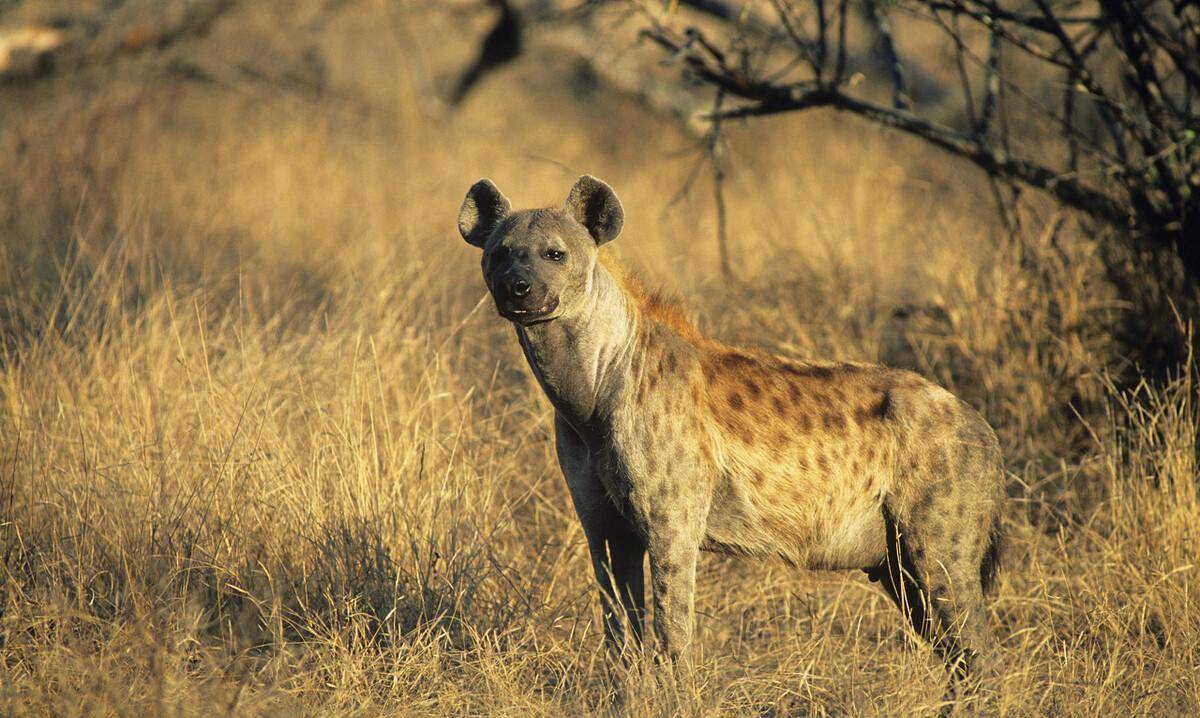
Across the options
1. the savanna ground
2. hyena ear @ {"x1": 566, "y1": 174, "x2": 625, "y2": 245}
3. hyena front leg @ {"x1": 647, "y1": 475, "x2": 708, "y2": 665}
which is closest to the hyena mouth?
hyena ear @ {"x1": 566, "y1": 174, "x2": 625, "y2": 245}

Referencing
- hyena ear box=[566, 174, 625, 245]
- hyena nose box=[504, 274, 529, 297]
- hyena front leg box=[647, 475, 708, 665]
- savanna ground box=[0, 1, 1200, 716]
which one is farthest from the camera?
savanna ground box=[0, 1, 1200, 716]

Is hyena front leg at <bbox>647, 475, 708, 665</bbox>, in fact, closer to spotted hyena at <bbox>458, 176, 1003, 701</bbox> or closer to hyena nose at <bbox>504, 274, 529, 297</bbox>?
spotted hyena at <bbox>458, 176, 1003, 701</bbox>

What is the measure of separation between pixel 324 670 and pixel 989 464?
6.91 feet

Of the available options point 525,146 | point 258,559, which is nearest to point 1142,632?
point 258,559

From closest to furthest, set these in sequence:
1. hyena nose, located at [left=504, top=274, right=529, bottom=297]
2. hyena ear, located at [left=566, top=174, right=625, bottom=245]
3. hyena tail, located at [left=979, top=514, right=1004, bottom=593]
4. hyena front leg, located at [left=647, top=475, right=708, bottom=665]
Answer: hyena nose, located at [left=504, top=274, right=529, bottom=297]
hyena front leg, located at [left=647, top=475, right=708, bottom=665]
hyena ear, located at [left=566, top=174, right=625, bottom=245]
hyena tail, located at [left=979, top=514, right=1004, bottom=593]

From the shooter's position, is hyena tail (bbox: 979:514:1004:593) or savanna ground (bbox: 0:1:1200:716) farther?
hyena tail (bbox: 979:514:1004:593)

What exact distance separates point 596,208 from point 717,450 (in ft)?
2.60

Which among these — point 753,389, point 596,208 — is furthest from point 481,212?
point 753,389

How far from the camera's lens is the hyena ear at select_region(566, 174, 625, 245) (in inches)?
135

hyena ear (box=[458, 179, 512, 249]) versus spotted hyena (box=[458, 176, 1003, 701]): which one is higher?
hyena ear (box=[458, 179, 512, 249])

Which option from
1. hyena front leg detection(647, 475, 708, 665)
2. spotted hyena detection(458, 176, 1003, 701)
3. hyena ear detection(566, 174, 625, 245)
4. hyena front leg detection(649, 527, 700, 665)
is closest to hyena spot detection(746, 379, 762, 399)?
spotted hyena detection(458, 176, 1003, 701)

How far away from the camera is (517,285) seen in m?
3.10

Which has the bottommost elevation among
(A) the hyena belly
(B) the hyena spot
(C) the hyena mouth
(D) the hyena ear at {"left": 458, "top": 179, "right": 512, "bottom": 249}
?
(A) the hyena belly

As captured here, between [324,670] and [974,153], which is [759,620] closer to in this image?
[324,670]
